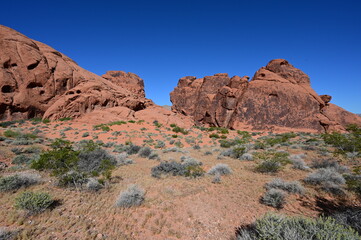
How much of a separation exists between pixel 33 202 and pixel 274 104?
31136mm

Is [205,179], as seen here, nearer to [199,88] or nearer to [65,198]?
[65,198]

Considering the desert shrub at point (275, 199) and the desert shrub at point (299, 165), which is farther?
the desert shrub at point (299, 165)

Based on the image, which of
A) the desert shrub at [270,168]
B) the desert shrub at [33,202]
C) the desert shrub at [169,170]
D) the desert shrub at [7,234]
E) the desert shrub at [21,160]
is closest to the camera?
the desert shrub at [7,234]

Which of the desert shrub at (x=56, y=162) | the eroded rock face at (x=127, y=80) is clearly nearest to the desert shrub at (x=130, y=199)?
the desert shrub at (x=56, y=162)

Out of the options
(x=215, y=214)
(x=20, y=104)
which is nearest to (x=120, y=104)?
(x=20, y=104)

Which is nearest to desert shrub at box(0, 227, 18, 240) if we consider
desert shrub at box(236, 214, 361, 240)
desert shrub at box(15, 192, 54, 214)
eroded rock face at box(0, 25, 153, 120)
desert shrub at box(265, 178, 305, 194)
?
desert shrub at box(15, 192, 54, 214)

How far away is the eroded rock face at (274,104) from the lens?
83.2 feet

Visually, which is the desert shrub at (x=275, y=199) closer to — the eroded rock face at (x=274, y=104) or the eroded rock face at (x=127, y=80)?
the eroded rock face at (x=274, y=104)

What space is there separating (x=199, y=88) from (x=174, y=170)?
42.5 metres

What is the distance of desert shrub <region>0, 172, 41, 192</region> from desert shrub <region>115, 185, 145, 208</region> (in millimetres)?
3366

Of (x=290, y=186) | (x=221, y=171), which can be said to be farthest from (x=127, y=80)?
(x=290, y=186)

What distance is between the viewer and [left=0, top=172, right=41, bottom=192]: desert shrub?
179 inches

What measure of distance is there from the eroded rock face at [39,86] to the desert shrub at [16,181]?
2264 cm

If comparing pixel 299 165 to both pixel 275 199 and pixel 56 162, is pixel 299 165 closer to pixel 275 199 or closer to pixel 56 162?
pixel 275 199
